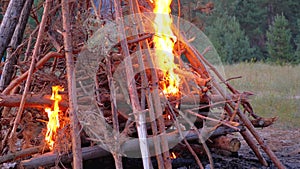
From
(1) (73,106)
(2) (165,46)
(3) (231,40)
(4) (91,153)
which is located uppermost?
(3) (231,40)

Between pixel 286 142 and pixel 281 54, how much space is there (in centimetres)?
1669

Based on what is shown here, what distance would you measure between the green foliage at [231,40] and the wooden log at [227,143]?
1733 centimetres

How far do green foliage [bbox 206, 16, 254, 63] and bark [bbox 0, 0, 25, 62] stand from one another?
1827cm

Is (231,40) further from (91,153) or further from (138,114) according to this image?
(138,114)

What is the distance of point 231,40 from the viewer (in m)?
21.7

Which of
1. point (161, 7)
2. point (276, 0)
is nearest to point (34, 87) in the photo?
point (161, 7)

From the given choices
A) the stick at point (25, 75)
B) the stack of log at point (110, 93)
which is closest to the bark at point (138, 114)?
the stack of log at point (110, 93)

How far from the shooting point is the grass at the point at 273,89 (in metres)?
7.23

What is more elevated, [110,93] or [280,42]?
[280,42]

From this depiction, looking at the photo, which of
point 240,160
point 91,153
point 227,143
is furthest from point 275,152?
point 91,153

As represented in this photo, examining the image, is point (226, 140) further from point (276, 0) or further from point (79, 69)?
point (276, 0)

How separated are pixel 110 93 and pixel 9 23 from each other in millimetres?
845

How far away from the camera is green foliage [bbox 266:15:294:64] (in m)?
21.0

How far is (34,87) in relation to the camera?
3.66m
